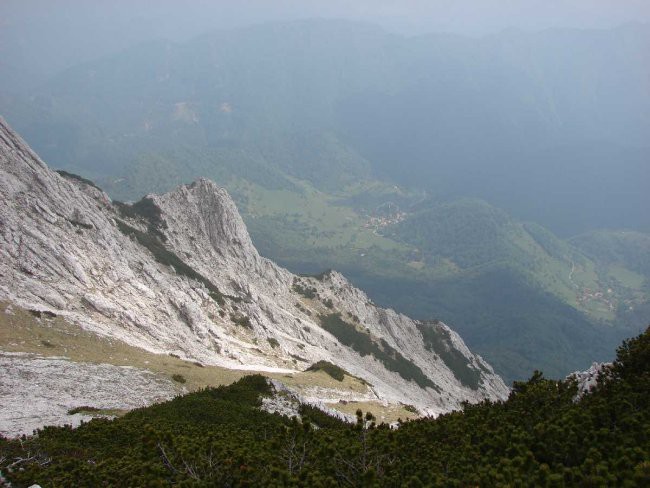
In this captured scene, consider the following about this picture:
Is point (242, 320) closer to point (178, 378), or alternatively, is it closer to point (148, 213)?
point (178, 378)

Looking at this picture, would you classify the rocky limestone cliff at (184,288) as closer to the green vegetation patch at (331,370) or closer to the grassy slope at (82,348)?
the grassy slope at (82,348)

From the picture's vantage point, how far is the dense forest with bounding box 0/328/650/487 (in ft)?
72.5

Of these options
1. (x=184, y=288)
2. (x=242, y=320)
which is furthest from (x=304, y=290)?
(x=184, y=288)

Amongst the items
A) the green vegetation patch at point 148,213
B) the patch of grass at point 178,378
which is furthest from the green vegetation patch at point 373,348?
the patch of grass at point 178,378

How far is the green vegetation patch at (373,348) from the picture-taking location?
514 ft

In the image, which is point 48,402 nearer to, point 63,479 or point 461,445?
point 63,479

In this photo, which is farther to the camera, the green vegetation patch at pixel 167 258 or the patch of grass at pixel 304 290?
the patch of grass at pixel 304 290

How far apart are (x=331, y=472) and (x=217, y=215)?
146753 mm

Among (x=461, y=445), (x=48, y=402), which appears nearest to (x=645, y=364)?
(x=461, y=445)

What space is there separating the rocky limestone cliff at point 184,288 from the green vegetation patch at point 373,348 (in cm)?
59

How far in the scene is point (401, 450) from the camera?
2981 cm

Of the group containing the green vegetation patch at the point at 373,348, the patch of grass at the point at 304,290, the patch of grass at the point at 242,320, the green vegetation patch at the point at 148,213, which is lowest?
the green vegetation patch at the point at 373,348

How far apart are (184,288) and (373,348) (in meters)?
77.6

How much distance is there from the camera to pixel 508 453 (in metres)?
26.8
